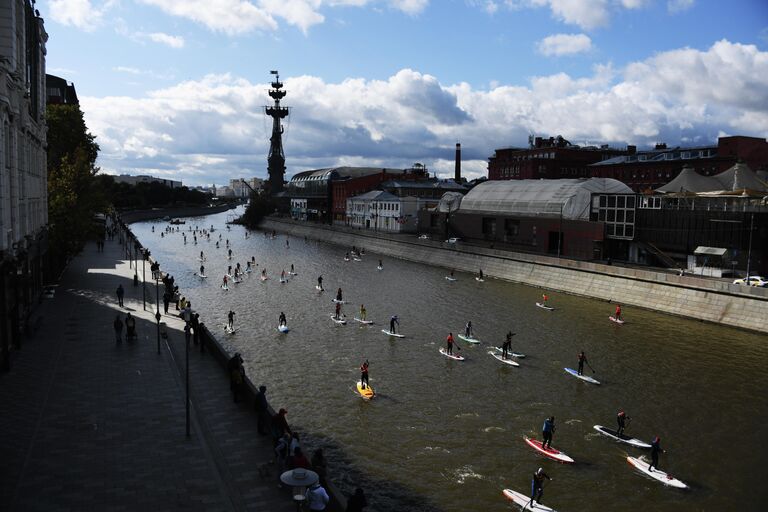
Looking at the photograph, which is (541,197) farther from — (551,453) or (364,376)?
(551,453)

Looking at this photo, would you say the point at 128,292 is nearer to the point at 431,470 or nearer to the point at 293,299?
the point at 293,299

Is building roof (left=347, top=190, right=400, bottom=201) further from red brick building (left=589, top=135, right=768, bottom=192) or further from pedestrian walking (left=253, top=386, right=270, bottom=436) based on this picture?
pedestrian walking (left=253, top=386, right=270, bottom=436)

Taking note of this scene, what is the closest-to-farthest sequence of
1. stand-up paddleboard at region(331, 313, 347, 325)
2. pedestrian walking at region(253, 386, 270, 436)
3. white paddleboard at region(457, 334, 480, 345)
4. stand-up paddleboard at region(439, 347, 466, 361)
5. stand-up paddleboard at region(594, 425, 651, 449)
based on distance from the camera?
pedestrian walking at region(253, 386, 270, 436) < stand-up paddleboard at region(594, 425, 651, 449) < stand-up paddleboard at region(439, 347, 466, 361) < white paddleboard at region(457, 334, 480, 345) < stand-up paddleboard at region(331, 313, 347, 325)

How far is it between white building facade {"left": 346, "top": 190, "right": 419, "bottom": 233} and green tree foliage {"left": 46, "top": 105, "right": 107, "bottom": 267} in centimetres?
5533

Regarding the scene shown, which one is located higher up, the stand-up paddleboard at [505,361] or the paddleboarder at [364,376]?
the paddleboarder at [364,376]

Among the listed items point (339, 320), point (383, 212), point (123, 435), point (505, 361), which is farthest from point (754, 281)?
point (383, 212)

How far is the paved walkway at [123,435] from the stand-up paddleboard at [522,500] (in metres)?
7.02

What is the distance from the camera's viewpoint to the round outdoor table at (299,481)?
13.5 metres

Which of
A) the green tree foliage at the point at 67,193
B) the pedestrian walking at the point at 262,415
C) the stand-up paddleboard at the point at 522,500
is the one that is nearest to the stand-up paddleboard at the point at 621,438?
the stand-up paddleboard at the point at 522,500

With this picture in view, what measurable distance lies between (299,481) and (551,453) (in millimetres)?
10739

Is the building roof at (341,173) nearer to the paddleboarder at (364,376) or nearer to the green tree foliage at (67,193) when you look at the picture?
the green tree foliage at (67,193)

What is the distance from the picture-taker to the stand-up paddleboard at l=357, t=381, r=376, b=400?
2586 cm

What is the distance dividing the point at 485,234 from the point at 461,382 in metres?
56.1

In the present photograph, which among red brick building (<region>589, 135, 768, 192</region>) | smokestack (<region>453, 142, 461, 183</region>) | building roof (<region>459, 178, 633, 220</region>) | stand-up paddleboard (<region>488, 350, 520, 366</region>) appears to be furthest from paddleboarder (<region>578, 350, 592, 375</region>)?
smokestack (<region>453, 142, 461, 183</region>)
